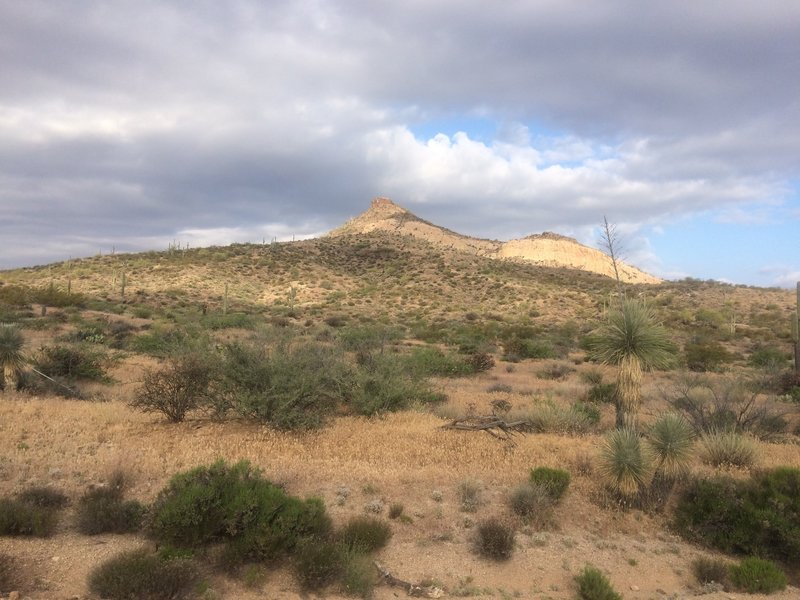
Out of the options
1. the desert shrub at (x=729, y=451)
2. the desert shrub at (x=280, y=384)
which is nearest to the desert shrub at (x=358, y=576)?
the desert shrub at (x=280, y=384)

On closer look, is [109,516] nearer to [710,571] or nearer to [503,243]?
[710,571]

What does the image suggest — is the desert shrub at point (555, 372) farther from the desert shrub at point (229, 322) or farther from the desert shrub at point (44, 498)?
the desert shrub at point (44, 498)

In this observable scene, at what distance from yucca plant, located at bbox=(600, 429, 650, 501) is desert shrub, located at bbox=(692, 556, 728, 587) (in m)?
1.30

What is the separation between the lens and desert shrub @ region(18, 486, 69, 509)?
Result: 647 cm

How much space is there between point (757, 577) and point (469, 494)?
3541mm

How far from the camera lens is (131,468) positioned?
7.68 m

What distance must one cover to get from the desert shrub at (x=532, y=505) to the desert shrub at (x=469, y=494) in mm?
472

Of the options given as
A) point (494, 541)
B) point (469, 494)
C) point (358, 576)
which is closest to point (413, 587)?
point (358, 576)

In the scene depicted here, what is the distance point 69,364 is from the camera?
14.6m

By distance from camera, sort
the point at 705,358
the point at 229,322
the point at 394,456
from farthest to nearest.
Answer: the point at 229,322 → the point at 705,358 → the point at 394,456

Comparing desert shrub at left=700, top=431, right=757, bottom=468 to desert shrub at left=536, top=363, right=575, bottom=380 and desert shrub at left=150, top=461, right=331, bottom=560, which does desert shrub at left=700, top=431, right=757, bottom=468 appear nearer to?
desert shrub at left=150, top=461, right=331, bottom=560

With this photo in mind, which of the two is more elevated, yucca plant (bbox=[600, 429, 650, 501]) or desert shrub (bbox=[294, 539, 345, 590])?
yucca plant (bbox=[600, 429, 650, 501])

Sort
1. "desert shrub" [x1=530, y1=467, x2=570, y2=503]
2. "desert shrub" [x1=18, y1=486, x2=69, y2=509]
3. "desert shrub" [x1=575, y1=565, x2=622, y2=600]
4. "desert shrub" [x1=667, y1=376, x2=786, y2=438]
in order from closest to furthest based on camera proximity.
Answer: "desert shrub" [x1=575, y1=565, x2=622, y2=600] → "desert shrub" [x1=18, y1=486, x2=69, y2=509] → "desert shrub" [x1=530, y1=467, x2=570, y2=503] → "desert shrub" [x1=667, y1=376, x2=786, y2=438]

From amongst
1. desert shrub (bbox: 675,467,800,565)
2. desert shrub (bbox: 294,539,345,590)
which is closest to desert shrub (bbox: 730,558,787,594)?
desert shrub (bbox: 675,467,800,565)
